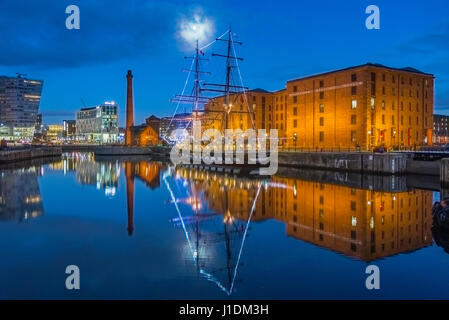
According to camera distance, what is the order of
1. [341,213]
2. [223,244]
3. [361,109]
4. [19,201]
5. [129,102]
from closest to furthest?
1. [223,244]
2. [341,213]
3. [19,201]
4. [361,109]
5. [129,102]

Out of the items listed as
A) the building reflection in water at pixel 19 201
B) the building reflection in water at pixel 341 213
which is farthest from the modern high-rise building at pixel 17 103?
the building reflection in water at pixel 341 213

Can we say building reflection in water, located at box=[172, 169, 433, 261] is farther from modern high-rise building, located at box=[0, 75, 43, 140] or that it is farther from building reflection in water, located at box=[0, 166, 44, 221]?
modern high-rise building, located at box=[0, 75, 43, 140]

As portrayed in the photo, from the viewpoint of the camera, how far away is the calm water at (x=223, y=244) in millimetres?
11102

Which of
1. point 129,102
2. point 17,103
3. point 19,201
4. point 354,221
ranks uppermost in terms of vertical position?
point 17,103

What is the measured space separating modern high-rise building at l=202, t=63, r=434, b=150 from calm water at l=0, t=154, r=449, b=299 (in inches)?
1024

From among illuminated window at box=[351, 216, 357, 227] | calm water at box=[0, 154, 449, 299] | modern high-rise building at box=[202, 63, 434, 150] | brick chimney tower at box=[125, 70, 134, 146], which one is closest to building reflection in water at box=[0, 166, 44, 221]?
calm water at box=[0, 154, 449, 299]

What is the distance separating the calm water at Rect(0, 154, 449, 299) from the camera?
11102mm

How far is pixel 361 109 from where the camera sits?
5544cm

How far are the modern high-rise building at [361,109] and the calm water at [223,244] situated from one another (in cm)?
2602

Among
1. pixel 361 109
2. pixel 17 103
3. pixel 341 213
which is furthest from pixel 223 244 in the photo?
pixel 17 103

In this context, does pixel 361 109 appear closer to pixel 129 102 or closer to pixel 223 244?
pixel 223 244

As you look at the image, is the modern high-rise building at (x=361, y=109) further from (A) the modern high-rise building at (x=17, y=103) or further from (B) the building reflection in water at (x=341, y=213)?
(A) the modern high-rise building at (x=17, y=103)

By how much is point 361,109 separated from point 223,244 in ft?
148

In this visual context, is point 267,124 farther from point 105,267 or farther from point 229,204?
point 105,267
